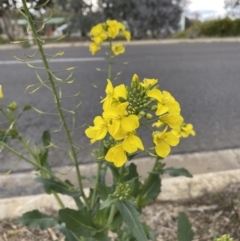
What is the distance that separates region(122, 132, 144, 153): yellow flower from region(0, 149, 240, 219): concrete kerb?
29.1 inches

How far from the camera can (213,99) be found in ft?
12.4

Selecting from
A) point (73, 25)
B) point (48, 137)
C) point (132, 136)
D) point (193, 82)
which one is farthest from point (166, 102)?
point (73, 25)

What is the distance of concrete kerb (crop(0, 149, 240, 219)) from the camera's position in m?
1.73

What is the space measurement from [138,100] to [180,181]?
3.74 ft

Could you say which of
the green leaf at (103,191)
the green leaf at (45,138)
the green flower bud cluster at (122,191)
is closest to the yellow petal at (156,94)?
the green flower bud cluster at (122,191)

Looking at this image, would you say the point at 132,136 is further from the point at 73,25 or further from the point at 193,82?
the point at 73,25

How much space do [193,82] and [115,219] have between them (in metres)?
3.50

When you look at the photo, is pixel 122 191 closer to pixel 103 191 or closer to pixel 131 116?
pixel 103 191

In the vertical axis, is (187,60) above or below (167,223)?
below

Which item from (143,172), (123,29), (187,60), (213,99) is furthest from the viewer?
(187,60)

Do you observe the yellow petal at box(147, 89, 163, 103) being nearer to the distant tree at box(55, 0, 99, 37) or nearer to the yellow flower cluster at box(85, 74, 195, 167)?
the yellow flower cluster at box(85, 74, 195, 167)

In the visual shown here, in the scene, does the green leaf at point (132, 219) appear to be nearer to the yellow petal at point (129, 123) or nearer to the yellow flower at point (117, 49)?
the yellow petal at point (129, 123)

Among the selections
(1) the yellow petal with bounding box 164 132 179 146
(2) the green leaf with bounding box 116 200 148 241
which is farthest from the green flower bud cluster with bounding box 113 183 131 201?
(1) the yellow petal with bounding box 164 132 179 146

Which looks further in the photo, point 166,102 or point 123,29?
point 123,29
